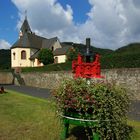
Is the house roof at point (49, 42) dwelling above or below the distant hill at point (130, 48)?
above

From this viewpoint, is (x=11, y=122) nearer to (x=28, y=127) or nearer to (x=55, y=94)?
(x=28, y=127)

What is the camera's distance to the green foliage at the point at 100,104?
21.1 ft

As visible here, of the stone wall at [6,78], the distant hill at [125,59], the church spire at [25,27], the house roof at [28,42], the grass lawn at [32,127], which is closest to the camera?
the grass lawn at [32,127]

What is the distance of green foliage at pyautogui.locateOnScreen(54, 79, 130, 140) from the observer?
21.1 feet

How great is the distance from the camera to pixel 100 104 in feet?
21.0

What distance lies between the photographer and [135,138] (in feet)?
24.8

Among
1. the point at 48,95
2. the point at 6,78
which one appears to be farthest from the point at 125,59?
the point at 6,78

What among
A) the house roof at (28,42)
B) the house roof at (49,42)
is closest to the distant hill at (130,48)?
the house roof at (49,42)

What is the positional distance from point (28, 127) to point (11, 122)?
1016 mm

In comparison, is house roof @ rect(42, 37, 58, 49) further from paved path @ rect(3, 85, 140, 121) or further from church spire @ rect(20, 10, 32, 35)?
paved path @ rect(3, 85, 140, 121)

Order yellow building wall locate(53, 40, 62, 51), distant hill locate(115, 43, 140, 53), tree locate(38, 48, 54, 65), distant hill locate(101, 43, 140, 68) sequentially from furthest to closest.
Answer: yellow building wall locate(53, 40, 62, 51)
tree locate(38, 48, 54, 65)
distant hill locate(115, 43, 140, 53)
distant hill locate(101, 43, 140, 68)

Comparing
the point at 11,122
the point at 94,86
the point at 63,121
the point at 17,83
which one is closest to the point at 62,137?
the point at 63,121

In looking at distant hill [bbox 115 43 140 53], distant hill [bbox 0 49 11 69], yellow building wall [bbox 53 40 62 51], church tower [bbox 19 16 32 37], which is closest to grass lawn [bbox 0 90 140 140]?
distant hill [bbox 115 43 140 53]

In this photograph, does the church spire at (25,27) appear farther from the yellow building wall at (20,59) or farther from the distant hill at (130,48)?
the distant hill at (130,48)
